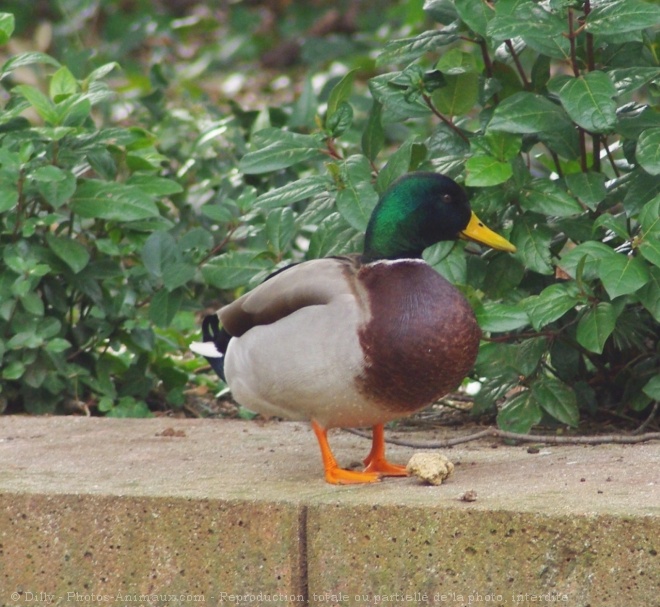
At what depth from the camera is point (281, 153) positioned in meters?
3.64

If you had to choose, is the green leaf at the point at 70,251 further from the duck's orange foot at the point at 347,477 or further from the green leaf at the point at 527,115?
the green leaf at the point at 527,115

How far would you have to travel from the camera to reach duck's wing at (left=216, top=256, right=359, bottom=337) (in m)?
3.07

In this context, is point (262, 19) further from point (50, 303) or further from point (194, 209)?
point (50, 303)

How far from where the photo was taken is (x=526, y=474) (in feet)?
9.55

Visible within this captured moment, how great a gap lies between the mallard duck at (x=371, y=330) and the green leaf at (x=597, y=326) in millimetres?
292

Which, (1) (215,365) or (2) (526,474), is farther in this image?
(1) (215,365)

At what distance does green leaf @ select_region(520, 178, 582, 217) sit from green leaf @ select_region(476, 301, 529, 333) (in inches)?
11.4

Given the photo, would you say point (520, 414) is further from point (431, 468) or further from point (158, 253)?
point (158, 253)

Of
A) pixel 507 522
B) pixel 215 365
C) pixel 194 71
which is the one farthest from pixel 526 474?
pixel 194 71

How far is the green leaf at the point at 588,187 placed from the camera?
3.36 m

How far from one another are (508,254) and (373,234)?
0.51 meters

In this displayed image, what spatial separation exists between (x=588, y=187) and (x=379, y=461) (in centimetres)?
99

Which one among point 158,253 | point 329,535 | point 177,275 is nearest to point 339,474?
point 329,535

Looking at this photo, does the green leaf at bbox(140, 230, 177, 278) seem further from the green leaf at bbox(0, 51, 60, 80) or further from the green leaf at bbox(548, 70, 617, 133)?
the green leaf at bbox(548, 70, 617, 133)
